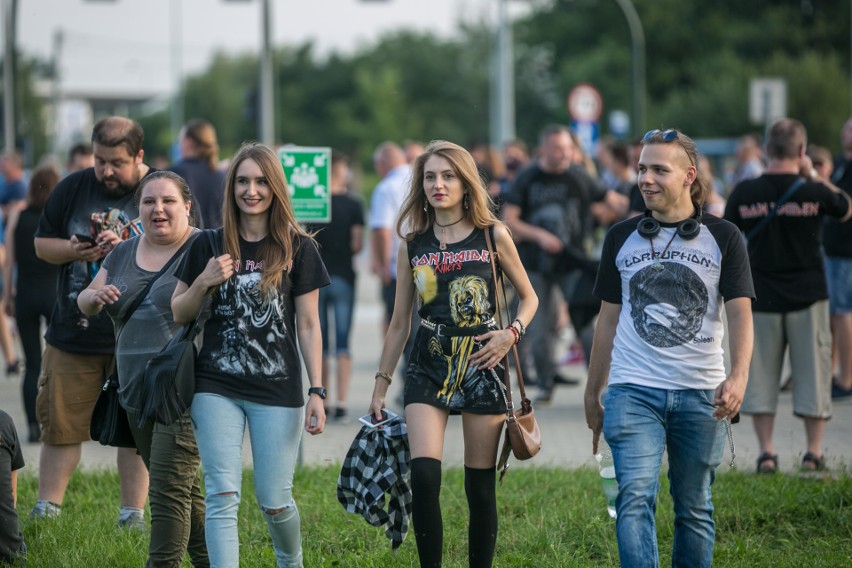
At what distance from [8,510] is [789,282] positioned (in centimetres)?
501

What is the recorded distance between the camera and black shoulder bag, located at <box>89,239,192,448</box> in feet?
18.0

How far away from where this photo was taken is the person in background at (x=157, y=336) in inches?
201

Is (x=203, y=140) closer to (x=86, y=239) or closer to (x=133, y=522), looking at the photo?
(x=86, y=239)

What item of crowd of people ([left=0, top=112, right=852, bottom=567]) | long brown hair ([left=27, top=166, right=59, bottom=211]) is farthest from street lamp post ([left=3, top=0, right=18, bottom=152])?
crowd of people ([left=0, top=112, right=852, bottom=567])

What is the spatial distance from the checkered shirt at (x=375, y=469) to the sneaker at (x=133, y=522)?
1.56 metres

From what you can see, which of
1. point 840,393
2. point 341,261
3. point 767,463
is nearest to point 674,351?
point 767,463

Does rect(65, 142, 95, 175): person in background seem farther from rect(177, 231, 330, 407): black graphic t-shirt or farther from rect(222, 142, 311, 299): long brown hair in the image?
rect(177, 231, 330, 407): black graphic t-shirt

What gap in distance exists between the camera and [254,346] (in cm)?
501

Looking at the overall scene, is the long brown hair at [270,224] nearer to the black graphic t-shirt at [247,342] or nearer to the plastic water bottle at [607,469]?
the black graphic t-shirt at [247,342]

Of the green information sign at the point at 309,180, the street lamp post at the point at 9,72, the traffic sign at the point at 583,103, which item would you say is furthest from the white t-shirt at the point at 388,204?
the street lamp post at the point at 9,72

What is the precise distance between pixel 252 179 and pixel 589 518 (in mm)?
2701

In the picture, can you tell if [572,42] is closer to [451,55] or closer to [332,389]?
[451,55]

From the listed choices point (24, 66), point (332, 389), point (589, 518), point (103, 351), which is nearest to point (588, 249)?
point (332, 389)

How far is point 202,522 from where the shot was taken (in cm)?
554
